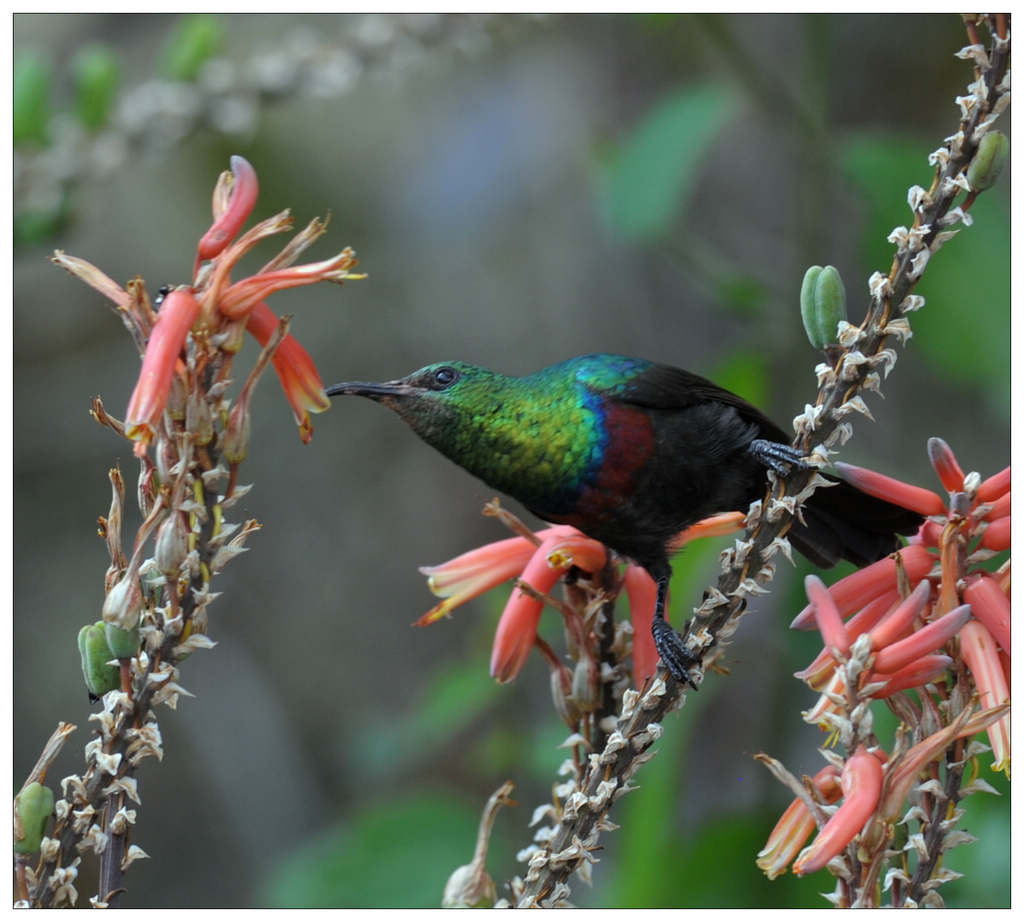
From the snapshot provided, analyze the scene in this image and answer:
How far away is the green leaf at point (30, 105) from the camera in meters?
1.60

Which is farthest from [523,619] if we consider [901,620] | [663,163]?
[663,163]

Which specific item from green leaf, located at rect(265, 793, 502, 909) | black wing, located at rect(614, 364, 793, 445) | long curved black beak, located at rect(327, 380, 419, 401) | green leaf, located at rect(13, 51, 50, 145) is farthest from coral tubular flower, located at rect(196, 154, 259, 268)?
green leaf, located at rect(265, 793, 502, 909)

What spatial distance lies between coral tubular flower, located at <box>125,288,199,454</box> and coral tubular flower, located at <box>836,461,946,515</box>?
0.56 m

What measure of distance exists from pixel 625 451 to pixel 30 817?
2.40 ft

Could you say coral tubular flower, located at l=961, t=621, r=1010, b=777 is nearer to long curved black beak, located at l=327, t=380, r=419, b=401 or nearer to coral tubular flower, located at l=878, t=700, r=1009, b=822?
coral tubular flower, located at l=878, t=700, r=1009, b=822

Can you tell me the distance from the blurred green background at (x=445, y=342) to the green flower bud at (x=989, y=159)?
3.51 feet

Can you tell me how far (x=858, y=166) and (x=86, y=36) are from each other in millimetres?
2630

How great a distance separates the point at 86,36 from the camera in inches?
139

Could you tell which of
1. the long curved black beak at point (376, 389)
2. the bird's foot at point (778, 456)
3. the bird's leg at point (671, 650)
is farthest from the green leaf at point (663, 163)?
the bird's leg at point (671, 650)

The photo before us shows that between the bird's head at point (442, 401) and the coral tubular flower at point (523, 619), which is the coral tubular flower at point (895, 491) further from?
the bird's head at point (442, 401)

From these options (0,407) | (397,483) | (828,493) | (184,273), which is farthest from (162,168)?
(828,493)

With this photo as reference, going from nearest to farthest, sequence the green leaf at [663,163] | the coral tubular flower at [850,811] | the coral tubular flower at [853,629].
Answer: the coral tubular flower at [850,811], the coral tubular flower at [853,629], the green leaf at [663,163]

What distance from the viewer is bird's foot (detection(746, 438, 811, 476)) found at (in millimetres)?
948
